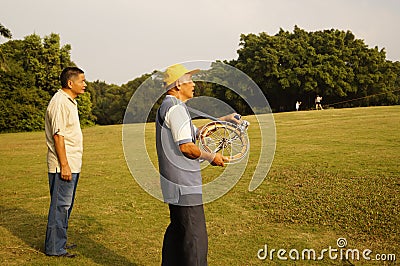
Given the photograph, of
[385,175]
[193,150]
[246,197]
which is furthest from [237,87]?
[385,175]

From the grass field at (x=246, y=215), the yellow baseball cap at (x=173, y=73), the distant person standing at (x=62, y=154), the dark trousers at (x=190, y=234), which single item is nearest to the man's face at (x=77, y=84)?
the distant person standing at (x=62, y=154)

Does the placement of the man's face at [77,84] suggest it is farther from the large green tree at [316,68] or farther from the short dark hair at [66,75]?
the large green tree at [316,68]

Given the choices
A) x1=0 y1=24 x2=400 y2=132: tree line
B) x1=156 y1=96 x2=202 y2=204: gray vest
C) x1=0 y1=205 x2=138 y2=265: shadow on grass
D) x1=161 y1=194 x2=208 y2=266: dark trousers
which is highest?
x1=0 y1=24 x2=400 y2=132: tree line

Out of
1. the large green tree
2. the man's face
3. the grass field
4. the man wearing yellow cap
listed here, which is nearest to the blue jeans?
the grass field

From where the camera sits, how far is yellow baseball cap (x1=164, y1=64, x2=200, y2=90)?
4.00 m

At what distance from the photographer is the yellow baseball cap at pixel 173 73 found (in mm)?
4004

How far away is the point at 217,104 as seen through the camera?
4.64 metres

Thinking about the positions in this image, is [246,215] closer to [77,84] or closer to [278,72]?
[77,84]

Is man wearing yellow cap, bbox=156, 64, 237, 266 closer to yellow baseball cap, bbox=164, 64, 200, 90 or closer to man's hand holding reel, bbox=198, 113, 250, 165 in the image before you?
yellow baseball cap, bbox=164, 64, 200, 90

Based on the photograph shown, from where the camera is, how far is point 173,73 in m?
4.02

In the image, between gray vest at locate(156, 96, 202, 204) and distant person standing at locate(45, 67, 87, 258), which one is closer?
gray vest at locate(156, 96, 202, 204)

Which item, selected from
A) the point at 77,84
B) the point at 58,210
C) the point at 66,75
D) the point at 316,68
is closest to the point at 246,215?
the point at 58,210

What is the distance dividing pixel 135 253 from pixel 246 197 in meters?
3.38

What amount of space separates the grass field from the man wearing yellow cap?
1.34 metres
